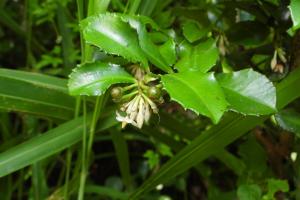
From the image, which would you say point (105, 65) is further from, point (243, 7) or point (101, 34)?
point (243, 7)

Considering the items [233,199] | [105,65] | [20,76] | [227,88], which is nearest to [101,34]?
[105,65]

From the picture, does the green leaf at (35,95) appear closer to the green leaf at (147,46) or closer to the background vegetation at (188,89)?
the background vegetation at (188,89)

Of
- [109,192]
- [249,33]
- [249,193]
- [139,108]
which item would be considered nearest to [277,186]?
[249,193]

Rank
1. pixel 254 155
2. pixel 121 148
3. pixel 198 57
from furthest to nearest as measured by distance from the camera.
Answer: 1. pixel 121 148
2. pixel 254 155
3. pixel 198 57

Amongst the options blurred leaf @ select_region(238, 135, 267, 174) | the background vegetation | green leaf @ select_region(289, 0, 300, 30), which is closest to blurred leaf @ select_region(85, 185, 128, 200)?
the background vegetation

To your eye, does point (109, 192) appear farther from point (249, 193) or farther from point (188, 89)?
point (188, 89)

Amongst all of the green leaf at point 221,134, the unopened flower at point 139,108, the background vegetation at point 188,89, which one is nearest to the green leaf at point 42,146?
Result: the background vegetation at point 188,89
